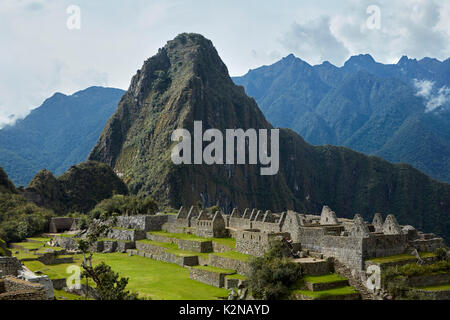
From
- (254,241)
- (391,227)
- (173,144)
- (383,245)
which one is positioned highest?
(173,144)

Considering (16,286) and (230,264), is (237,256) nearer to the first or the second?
(230,264)

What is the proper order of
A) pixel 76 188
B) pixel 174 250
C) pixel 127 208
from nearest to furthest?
pixel 174 250 → pixel 127 208 → pixel 76 188

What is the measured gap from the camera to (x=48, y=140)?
168750 millimetres

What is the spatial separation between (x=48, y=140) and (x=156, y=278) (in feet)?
499

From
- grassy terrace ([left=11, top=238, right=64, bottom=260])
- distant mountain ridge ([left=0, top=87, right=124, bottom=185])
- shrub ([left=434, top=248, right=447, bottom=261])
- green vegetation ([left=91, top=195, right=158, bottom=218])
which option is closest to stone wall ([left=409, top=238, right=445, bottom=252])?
shrub ([left=434, top=248, right=447, bottom=261])

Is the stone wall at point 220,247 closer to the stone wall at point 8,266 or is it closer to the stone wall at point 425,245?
the stone wall at point 425,245

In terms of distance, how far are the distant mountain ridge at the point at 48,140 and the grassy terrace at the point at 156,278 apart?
103 meters

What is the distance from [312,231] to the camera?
25906mm

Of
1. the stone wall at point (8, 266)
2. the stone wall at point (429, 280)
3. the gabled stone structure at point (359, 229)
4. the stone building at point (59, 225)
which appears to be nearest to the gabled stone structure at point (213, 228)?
the gabled stone structure at point (359, 229)

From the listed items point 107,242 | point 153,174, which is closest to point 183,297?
point 107,242

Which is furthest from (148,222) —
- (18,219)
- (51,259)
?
(18,219)

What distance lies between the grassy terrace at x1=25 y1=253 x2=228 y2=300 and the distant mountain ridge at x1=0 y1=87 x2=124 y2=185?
103 metres

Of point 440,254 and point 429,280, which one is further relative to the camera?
point 440,254
